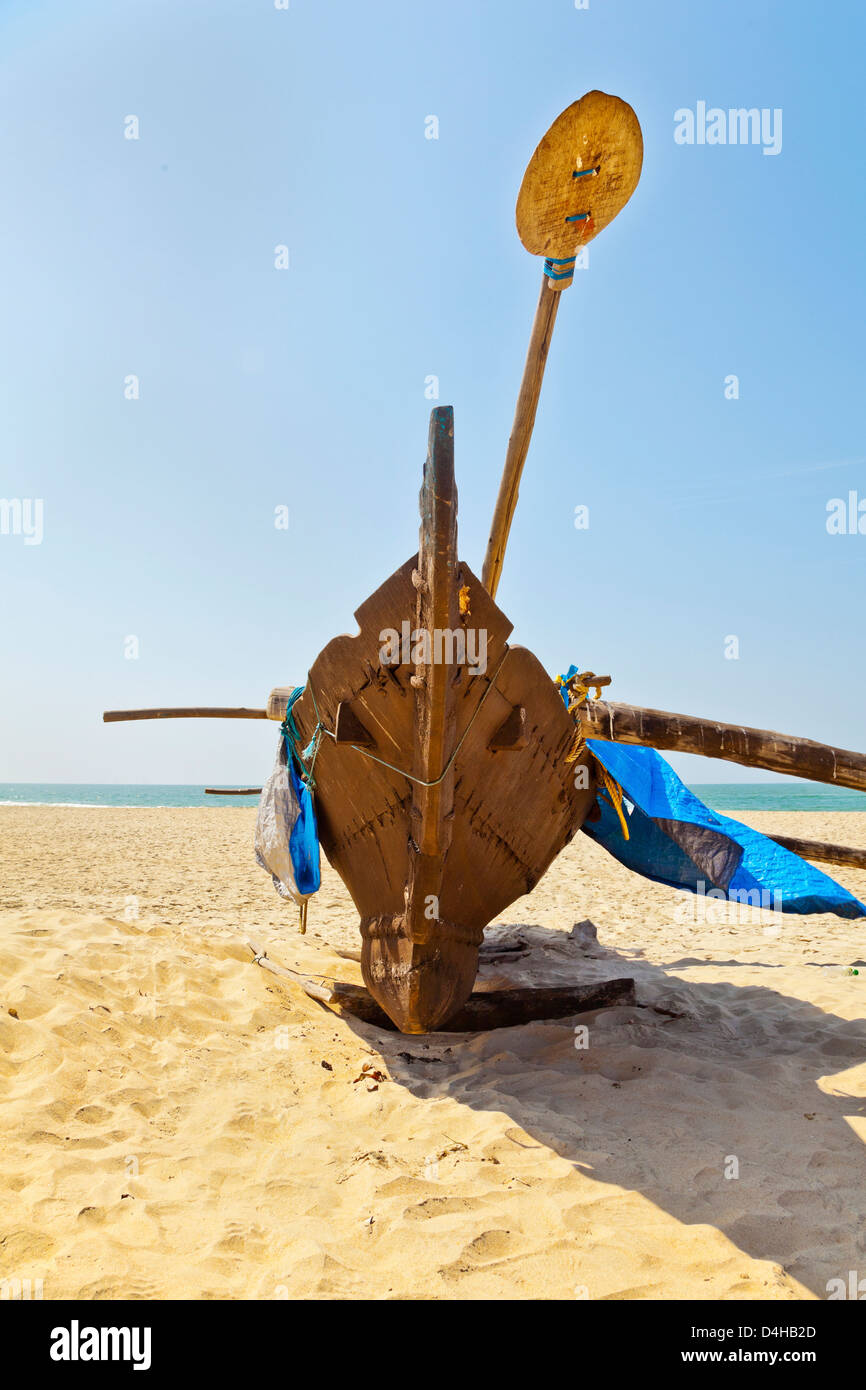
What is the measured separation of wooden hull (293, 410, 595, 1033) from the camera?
10.2 ft

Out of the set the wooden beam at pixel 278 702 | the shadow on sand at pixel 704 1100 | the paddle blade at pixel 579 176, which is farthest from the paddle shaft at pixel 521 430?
the shadow on sand at pixel 704 1100

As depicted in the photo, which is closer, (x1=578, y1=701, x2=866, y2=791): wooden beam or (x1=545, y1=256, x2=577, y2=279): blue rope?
(x1=578, y1=701, x2=866, y2=791): wooden beam

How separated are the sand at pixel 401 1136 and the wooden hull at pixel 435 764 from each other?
2.11 feet

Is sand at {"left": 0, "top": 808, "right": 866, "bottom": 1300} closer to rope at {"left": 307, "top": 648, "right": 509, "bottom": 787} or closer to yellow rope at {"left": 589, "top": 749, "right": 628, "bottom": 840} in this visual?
yellow rope at {"left": 589, "top": 749, "right": 628, "bottom": 840}

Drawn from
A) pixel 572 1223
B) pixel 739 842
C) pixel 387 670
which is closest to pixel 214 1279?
pixel 572 1223

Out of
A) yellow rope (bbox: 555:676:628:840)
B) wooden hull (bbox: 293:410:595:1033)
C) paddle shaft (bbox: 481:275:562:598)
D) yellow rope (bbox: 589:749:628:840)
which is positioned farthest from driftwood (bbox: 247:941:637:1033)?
paddle shaft (bbox: 481:275:562:598)

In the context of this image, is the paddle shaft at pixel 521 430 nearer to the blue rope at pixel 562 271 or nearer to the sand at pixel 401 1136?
the blue rope at pixel 562 271

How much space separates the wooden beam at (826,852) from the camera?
580 cm

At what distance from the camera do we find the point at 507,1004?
445 cm

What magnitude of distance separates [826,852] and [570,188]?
18.1ft

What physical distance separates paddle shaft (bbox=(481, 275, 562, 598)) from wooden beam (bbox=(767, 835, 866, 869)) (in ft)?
10.5

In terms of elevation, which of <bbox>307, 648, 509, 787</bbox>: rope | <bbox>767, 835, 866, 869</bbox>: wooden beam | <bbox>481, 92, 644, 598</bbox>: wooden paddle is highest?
<bbox>481, 92, 644, 598</bbox>: wooden paddle
